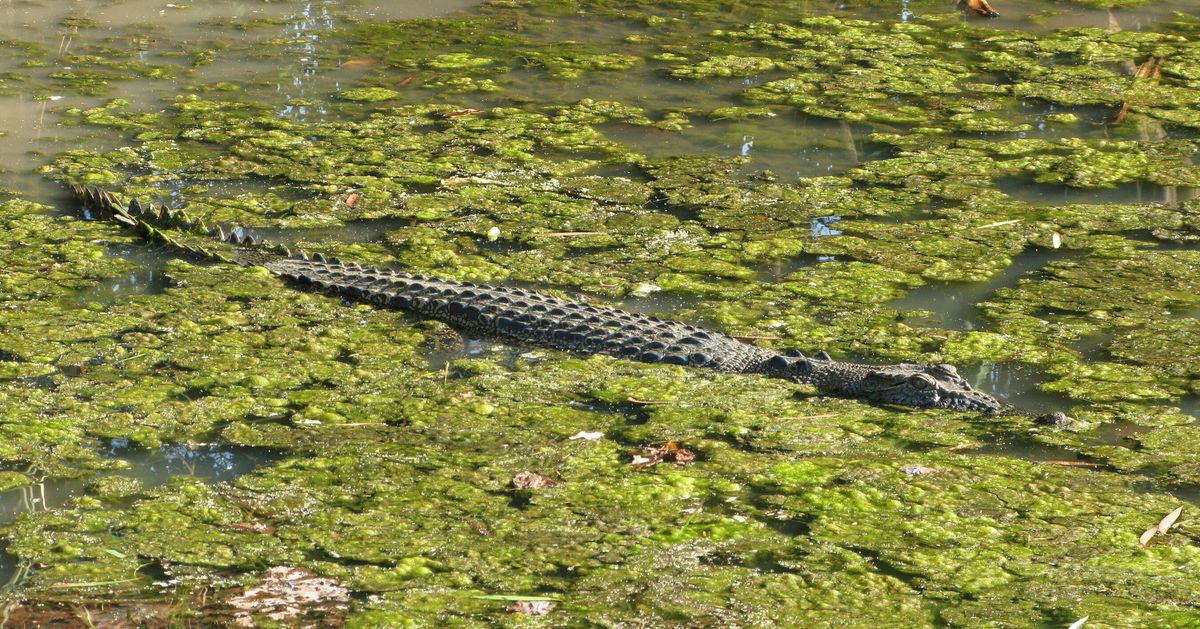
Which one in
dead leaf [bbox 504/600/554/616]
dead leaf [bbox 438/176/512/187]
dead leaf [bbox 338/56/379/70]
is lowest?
dead leaf [bbox 504/600/554/616]

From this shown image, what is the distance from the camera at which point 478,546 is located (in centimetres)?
369

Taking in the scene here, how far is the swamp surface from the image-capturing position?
3.58 meters

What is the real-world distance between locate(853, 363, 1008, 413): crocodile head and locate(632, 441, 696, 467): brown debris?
83 centimetres

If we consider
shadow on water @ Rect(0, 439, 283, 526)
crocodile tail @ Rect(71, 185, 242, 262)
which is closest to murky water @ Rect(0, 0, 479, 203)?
crocodile tail @ Rect(71, 185, 242, 262)

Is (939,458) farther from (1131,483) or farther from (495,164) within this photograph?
(495,164)

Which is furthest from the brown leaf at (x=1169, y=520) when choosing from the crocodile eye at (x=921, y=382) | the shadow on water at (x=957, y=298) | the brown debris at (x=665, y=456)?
the shadow on water at (x=957, y=298)

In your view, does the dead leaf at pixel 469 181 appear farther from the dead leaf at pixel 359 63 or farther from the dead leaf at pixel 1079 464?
the dead leaf at pixel 1079 464

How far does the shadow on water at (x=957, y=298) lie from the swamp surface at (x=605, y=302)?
33 millimetres

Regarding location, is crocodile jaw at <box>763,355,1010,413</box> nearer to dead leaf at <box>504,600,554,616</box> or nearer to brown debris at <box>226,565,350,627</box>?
dead leaf at <box>504,600,554,616</box>

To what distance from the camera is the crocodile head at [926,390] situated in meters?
4.72

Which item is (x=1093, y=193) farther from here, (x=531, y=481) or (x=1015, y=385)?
(x=531, y=481)

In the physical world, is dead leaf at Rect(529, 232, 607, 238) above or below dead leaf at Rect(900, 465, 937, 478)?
above

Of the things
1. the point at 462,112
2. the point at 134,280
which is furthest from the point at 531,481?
the point at 462,112

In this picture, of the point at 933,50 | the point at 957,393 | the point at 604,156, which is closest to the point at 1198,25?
the point at 933,50
